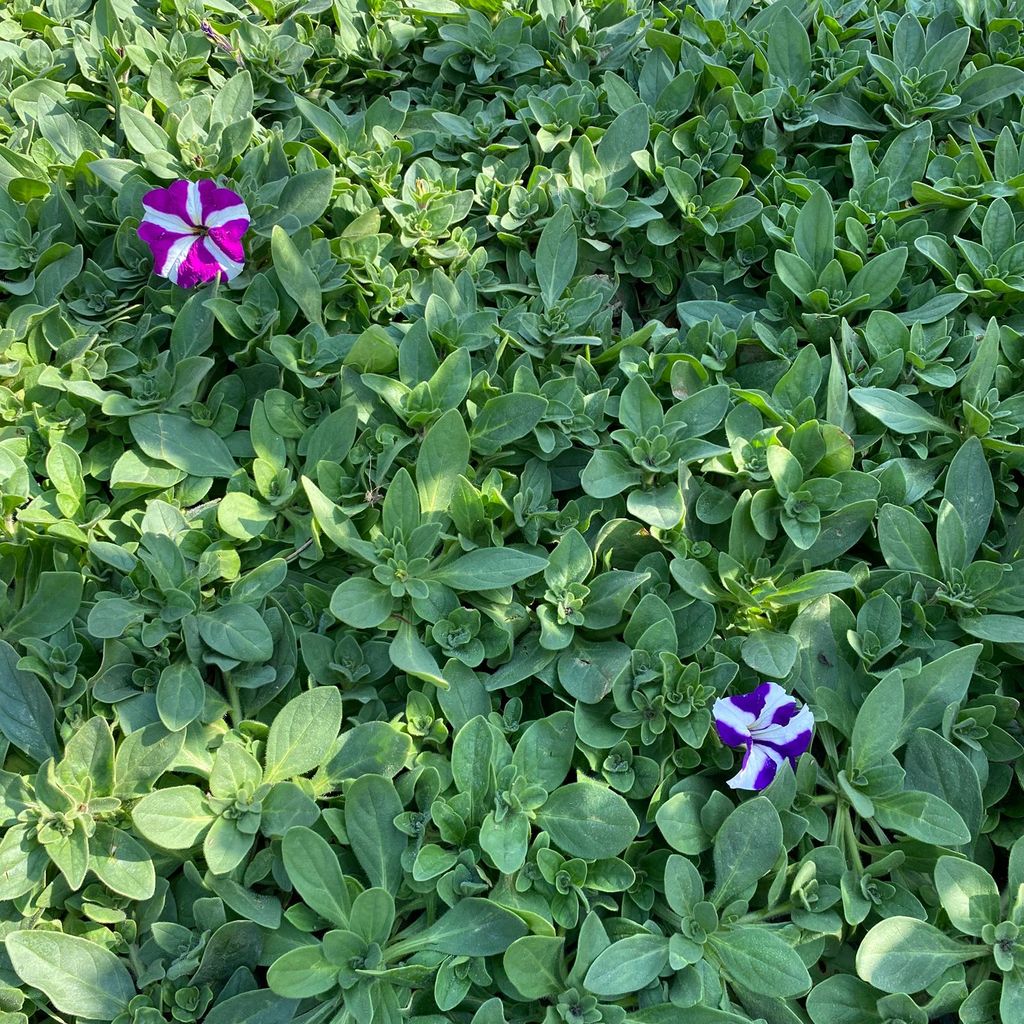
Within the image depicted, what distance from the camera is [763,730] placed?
1.95 m

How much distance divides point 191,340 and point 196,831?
1246 mm

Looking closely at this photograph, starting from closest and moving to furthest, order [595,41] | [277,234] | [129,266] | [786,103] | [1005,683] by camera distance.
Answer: [1005,683], [277,234], [129,266], [786,103], [595,41]

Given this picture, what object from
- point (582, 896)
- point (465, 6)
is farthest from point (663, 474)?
point (465, 6)

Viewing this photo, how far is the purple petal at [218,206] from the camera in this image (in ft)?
8.35

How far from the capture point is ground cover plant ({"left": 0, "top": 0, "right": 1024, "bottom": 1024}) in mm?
1853

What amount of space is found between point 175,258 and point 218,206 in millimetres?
179

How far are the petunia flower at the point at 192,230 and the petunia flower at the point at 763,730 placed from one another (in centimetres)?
171

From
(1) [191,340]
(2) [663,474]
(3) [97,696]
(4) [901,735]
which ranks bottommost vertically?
(4) [901,735]

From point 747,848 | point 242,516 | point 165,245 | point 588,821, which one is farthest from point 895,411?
point 165,245

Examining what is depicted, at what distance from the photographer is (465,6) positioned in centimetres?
329

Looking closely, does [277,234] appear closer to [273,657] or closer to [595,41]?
[273,657]

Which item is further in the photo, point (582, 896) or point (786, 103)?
point (786, 103)

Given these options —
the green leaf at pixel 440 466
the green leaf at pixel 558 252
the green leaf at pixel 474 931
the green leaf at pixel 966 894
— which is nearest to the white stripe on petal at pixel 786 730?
the green leaf at pixel 966 894

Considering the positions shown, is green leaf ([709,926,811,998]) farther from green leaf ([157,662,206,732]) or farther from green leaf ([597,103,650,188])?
green leaf ([597,103,650,188])
